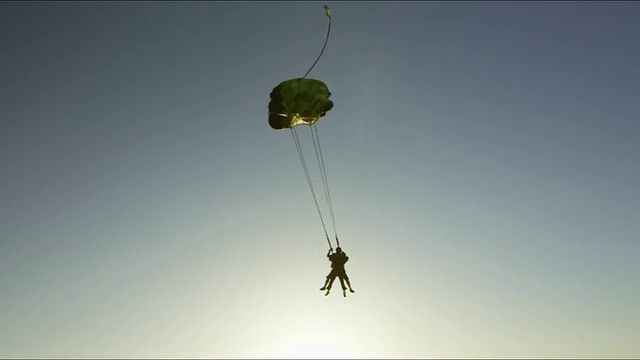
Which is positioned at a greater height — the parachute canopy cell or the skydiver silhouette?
the parachute canopy cell

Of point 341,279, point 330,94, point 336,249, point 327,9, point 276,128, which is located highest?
point 330,94

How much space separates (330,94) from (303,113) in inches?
50.1

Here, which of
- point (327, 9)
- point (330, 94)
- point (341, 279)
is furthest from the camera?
point (330, 94)

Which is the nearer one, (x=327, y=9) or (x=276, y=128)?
(x=327, y=9)

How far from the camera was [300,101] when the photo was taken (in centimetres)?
1318

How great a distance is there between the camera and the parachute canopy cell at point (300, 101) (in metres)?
13.2

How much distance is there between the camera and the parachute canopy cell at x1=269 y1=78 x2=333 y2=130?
13.2m

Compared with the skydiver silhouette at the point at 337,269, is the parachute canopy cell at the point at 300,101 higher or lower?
higher

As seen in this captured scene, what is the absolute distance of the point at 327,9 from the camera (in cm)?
807

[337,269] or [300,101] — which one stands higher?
[300,101]

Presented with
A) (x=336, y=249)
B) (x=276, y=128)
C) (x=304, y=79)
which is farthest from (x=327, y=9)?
(x=336, y=249)

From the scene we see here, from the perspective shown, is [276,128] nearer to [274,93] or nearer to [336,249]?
[274,93]

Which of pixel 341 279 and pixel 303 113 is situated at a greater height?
pixel 303 113

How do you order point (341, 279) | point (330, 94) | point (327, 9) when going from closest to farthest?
1. point (327, 9)
2. point (341, 279)
3. point (330, 94)
